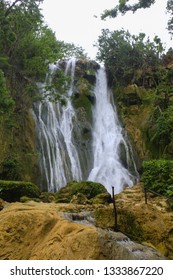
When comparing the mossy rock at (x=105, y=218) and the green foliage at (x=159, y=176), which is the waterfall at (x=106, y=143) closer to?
the green foliage at (x=159, y=176)

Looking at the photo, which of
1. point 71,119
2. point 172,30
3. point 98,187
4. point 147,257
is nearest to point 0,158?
point 98,187

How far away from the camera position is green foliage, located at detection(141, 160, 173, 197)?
12.6 metres

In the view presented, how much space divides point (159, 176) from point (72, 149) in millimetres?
8327

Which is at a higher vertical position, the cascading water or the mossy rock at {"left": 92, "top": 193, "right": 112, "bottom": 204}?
the cascading water

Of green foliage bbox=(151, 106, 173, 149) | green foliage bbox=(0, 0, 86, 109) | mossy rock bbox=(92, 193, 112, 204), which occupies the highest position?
green foliage bbox=(0, 0, 86, 109)

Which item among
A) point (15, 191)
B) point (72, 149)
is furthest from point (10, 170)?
point (72, 149)

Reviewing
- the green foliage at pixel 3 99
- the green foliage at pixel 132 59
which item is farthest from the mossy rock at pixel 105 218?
the green foliage at pixel 132 59

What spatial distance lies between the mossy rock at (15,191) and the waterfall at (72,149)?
5627mm

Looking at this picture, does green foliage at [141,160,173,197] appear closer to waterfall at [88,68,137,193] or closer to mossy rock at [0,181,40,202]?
mossy rock at [0,181,40,202]

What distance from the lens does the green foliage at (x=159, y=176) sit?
12608 millimetres

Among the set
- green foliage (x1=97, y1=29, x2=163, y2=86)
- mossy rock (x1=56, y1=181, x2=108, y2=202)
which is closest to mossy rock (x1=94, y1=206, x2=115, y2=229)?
mossy rock (x1=56, y1=181, x2=108, y2=202)

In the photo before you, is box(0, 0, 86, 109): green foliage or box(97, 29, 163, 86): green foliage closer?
box(0, 0, 86, 109): green foliage

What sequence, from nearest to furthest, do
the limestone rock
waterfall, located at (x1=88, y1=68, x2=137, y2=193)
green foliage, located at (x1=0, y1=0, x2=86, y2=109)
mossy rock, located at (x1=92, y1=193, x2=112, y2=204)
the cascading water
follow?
the limestone rock, mossy rock, located at (x1=92, y1=193, x2=112, y2=204), green foliage, located at (x1=0, y1=0, x2=86, y2=109), the cascading water, waterfall, located at (x1=88, y1=68, x2=137, y2=193)
